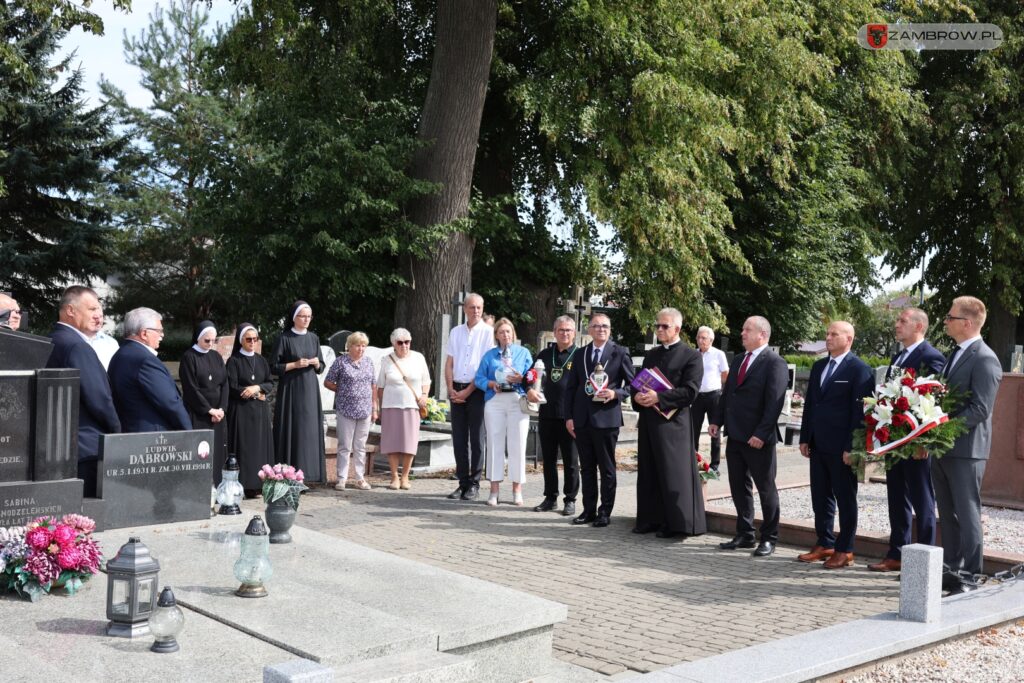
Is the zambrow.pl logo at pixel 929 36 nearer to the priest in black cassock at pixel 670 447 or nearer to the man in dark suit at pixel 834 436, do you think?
the priest in black cassock at pixel 670 447

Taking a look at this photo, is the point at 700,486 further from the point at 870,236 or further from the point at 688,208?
the point at 870,236

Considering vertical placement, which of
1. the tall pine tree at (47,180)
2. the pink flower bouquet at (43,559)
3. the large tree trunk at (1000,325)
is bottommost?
the pink flower bouquet at (43,559)

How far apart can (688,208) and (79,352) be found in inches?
574

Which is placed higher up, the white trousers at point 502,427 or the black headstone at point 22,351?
the black headstone at point 22,351

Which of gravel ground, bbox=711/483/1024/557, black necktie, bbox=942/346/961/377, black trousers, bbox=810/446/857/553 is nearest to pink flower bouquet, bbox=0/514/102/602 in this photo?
black trousers, bbox=810/446/857/553

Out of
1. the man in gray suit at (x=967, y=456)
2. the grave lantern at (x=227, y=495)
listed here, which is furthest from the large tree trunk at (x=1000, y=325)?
the grave lantern at (x=227, y=495)

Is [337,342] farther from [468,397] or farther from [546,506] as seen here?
[546,506]

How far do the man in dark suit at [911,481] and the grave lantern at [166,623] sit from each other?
18.1ft

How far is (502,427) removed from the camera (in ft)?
35.4

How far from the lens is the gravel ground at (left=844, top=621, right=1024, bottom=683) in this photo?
561cm

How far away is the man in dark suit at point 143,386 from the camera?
7781 millimetres

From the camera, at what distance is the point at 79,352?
7293mm

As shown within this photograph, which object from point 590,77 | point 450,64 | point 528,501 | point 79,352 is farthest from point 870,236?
point 79,352

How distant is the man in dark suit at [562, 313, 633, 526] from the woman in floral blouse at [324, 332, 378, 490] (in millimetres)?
2828
